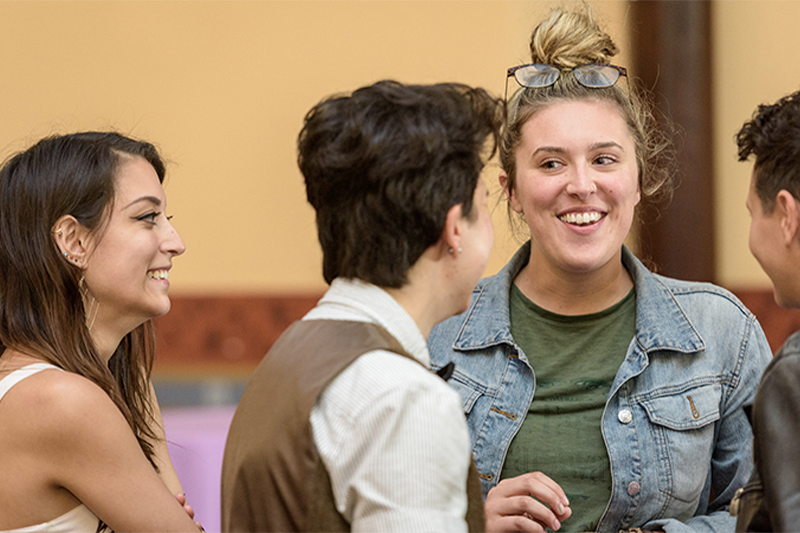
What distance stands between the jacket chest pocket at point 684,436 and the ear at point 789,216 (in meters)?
0.41

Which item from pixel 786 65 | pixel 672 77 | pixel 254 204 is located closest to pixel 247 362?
pixel 254 204

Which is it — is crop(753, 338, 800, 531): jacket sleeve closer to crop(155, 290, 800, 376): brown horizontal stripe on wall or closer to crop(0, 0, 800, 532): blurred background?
crop(0, 0, 800, 532): blurred background

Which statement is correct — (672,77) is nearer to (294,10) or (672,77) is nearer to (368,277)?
(294,10)

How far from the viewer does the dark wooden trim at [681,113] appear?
128 inches

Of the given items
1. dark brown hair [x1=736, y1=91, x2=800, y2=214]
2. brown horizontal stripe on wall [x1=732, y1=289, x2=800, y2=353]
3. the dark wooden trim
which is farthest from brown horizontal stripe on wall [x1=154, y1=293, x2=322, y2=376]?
dark brown hair [x1=736, y1=91, x2=800, y2=214]

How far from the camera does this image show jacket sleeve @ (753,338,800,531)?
1.06 metres

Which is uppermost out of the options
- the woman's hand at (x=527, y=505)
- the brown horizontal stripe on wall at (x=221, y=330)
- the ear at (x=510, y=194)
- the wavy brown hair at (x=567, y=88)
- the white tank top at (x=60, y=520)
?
the wavy brown hair at (x=567, y=88)

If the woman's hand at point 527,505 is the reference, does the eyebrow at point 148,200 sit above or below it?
above

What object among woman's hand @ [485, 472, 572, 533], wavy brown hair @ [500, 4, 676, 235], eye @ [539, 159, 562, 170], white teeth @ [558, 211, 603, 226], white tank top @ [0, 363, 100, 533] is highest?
wavy brown hair @ [500, 4, 676, 235]

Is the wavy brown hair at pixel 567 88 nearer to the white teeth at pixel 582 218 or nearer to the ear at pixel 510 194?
the ear at pixel 510 194

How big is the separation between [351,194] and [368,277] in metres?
0.11

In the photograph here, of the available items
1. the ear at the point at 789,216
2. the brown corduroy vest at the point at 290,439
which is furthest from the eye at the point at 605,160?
the brown corduroy vest at the point at 290,439

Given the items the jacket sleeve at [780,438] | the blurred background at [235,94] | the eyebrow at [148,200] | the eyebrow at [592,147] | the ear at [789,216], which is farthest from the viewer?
the blurred background at [235,94]

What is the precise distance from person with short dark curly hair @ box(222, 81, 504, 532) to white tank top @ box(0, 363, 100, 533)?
34 centimetres
